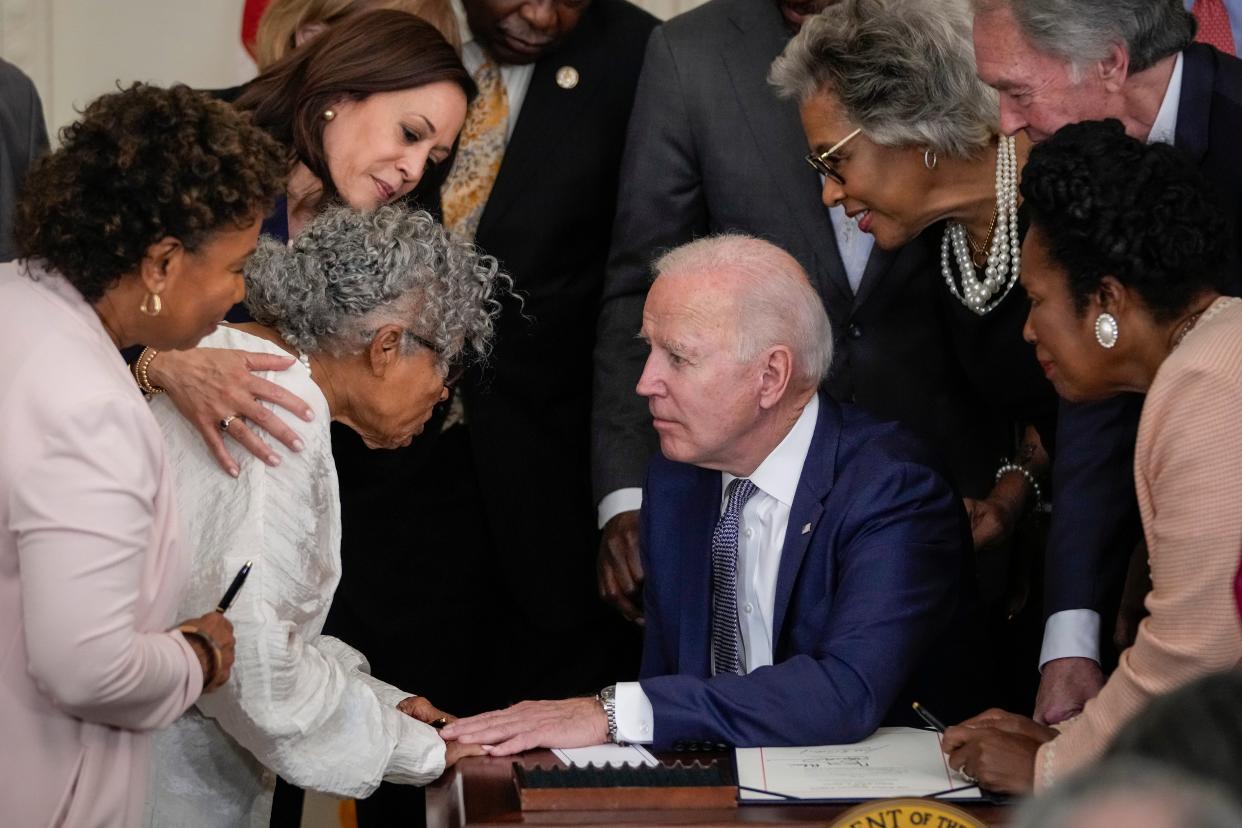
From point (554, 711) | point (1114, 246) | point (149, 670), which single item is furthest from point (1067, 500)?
point (149, 670)

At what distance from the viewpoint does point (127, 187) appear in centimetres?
239

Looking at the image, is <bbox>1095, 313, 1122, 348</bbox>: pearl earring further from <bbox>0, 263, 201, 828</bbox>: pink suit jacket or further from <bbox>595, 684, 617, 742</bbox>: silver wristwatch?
<bbox>0, 263, 201, 828</bbox>: pink suit jacket

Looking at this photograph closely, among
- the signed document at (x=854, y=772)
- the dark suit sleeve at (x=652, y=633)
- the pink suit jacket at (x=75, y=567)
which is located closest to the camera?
the pink suit jacket at (x=75, y=567)

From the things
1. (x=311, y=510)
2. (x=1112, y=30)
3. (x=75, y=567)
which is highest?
(x=1112, y=30)

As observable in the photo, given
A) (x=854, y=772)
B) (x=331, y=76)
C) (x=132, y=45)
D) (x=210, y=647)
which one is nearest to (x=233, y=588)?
(x=210, y=647)

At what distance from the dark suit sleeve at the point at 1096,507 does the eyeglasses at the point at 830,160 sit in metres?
0.72

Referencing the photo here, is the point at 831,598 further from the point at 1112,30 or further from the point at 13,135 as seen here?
the point at 13,135

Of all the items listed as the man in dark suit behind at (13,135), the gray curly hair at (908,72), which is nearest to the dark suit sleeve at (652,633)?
the gray curly hair at (908,72)

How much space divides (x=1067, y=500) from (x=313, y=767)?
148 cm

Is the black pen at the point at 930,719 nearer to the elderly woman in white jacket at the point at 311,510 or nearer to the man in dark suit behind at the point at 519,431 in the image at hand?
the elderly woman in white jacket at the point at 311,510

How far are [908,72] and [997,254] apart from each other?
44 centimetres

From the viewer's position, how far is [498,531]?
4.20m

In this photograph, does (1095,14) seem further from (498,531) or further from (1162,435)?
(498,531)

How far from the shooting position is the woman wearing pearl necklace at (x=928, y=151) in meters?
3.55
